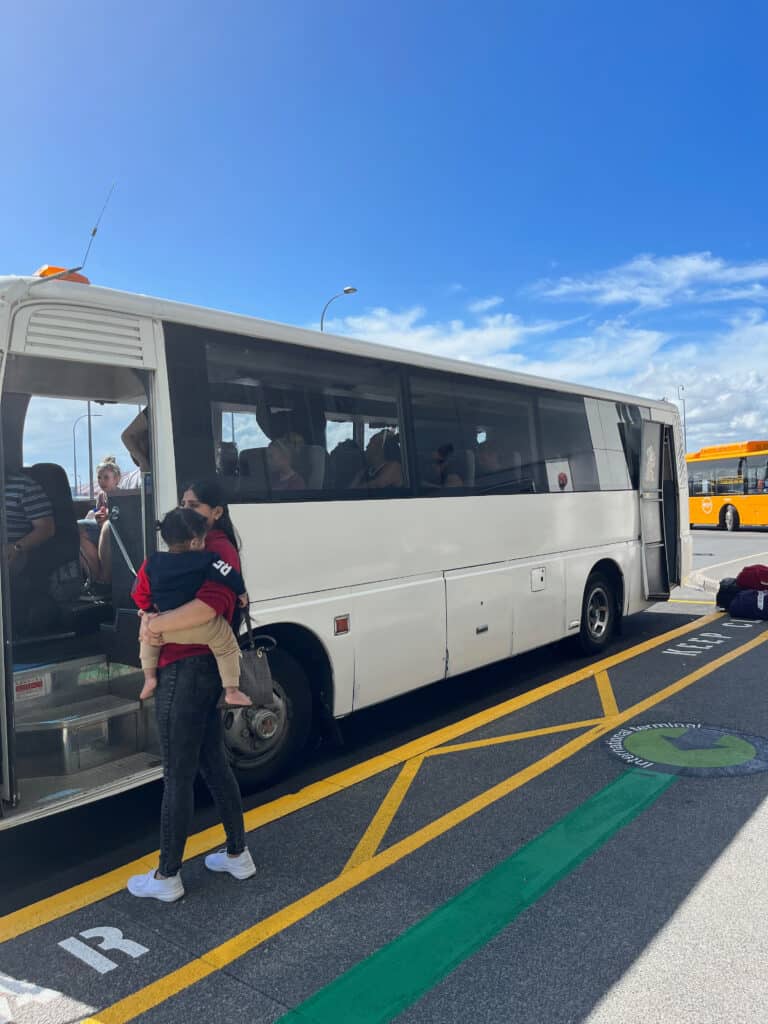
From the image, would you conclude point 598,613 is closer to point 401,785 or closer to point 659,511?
point 659,511

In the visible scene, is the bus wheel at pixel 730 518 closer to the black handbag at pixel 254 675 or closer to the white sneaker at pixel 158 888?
the black handbag at pixel 254 675

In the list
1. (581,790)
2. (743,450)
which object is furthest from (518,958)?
(743,450)

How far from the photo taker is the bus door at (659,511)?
9.55m

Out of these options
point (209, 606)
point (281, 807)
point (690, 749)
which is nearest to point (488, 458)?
point (690, 749)

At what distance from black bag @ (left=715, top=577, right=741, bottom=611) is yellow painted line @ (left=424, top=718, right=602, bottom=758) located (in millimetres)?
5651

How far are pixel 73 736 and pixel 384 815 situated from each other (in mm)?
1734

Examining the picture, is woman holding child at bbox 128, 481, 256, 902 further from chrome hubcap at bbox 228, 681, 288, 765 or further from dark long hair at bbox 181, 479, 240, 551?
chrome hubcap at bbox 228, 681, 288, 765

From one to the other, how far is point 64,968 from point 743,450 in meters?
29.6

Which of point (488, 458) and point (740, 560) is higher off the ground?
point (488, 458)

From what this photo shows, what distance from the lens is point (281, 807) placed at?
461 centimetres

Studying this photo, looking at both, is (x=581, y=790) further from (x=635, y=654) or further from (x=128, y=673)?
(x=635, y=654)

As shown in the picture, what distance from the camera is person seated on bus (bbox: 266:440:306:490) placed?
486cm

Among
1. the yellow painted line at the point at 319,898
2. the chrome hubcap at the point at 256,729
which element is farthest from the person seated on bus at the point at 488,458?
the chrome hubcap at the point at 256,729

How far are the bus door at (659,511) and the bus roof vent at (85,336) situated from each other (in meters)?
6.81
